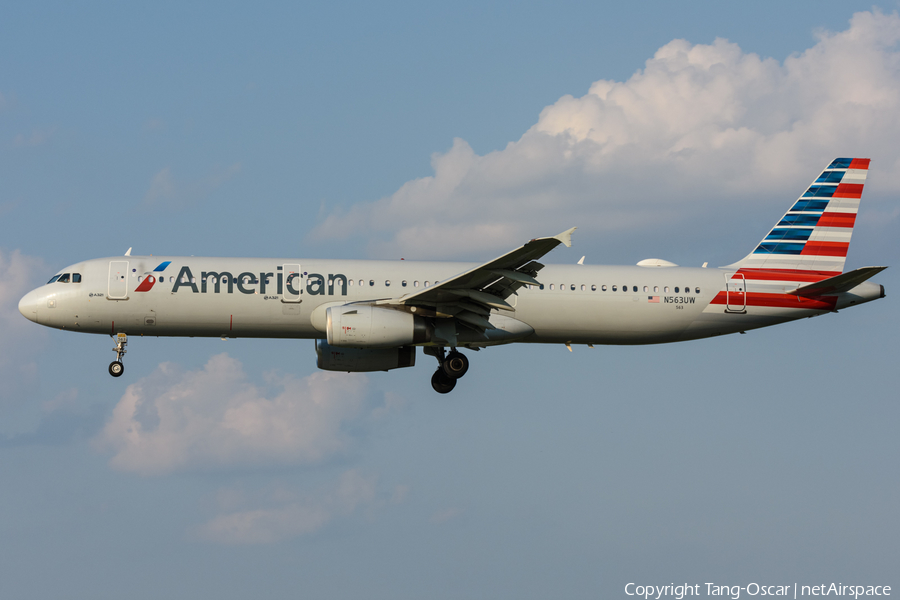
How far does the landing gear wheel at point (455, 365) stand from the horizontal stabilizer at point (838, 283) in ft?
39.2

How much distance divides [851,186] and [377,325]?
774 inches

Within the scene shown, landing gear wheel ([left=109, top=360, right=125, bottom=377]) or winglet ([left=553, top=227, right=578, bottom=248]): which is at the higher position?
winglet ([left=553, top=227, right=578, bottom=248])

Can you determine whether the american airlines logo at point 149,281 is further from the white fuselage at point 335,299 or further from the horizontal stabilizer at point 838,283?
the horizontal stabilizer at point 838,283

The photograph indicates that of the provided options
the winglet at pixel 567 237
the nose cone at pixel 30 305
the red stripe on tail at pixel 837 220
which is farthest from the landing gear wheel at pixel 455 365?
the red stripe on tail at pixel 837 220

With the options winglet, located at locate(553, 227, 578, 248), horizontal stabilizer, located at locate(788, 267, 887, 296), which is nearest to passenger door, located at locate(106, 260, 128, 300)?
winglet, located at locate(553, 227, 578, 248)

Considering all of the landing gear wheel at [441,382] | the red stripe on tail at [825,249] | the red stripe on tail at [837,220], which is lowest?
the landing gear wheel at [441,382]

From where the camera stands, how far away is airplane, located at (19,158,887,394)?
30.0 meters

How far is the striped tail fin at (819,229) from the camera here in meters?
34.3

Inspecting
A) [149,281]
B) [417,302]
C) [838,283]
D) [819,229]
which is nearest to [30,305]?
[149,281]

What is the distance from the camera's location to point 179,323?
100ft

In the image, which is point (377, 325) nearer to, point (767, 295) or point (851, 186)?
point (767, 295)

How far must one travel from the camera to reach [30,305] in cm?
3106

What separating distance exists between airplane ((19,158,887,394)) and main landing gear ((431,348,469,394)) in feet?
0.15

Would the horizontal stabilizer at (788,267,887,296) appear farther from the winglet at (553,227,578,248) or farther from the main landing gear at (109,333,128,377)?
the main landing gear at (109,333,128,377)
